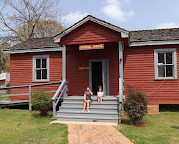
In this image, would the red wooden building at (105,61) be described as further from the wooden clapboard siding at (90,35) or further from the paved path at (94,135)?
the paved path at (94,135)

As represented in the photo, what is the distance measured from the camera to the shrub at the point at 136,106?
7.39 metres

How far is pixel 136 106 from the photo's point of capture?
24.2 ft

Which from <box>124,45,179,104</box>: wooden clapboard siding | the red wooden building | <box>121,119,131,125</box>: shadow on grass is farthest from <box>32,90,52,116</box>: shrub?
<box>124,45,179,104</box>: wooden clapboard siding

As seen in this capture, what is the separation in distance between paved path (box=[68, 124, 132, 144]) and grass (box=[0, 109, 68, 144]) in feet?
0.95

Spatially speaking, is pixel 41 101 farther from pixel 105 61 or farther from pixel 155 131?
pixel 155 131

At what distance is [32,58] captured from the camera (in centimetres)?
1269

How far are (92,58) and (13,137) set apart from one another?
7.17 meters

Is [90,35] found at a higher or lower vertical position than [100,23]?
lower

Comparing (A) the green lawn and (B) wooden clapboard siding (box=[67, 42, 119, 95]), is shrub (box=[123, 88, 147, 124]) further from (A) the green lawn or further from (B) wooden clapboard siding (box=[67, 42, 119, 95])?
(B) wooden clapboard siding (box=[67, 42, 119, 95])

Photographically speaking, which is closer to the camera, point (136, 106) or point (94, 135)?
point (94, 135)

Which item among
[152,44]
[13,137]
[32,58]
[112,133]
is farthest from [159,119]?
[32,58]

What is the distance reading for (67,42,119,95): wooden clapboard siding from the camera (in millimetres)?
11570

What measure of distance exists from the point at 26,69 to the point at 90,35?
595cm

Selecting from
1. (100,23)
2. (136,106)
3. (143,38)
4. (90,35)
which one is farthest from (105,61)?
(136,106)
